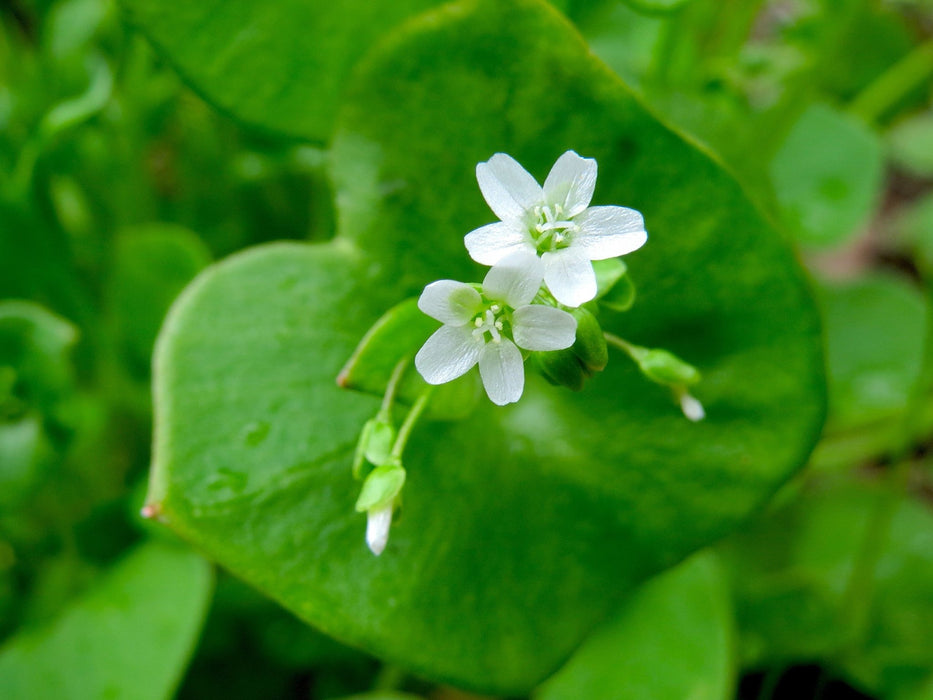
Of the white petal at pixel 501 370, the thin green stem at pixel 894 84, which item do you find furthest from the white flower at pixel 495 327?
the thin green stem at pixel 894 84

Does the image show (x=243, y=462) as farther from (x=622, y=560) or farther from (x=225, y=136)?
(x=225, y=136)

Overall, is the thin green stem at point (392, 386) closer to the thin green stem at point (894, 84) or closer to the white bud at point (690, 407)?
the white bud at point (690, 407)

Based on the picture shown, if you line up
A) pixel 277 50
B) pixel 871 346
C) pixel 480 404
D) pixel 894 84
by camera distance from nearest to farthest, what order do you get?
1. pixel 480 404
2. pixel 277 50
3. pixel 871 346
4. pixel 894 84

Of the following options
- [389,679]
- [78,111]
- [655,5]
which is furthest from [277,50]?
[389,679]

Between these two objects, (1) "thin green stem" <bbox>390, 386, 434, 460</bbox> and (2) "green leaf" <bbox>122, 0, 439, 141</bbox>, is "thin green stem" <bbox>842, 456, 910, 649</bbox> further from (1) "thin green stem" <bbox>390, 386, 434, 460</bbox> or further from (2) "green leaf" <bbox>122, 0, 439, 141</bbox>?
(2) "green leaf" <bbox>122, 0, 439, 141</bbox>

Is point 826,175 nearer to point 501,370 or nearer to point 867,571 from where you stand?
point 867,571

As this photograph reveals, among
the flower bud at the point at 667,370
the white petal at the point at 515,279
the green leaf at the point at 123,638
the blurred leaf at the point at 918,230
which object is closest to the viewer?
the white petal at the point at 515,279

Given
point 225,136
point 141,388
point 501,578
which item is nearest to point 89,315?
point 141,388
